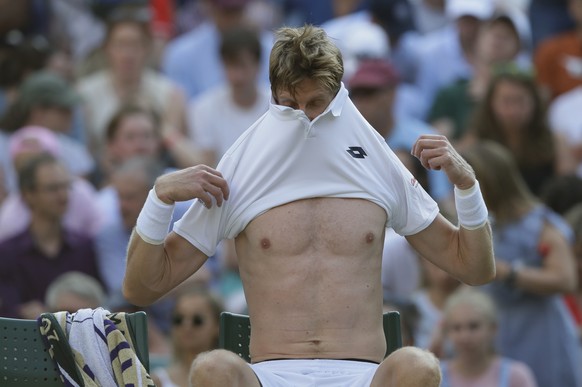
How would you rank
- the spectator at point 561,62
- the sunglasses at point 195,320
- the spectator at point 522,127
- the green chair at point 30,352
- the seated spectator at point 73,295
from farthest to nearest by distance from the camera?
the spectator at point 561,62 → the spectator at point 522,127 → the sunglasses at point 195,320 → the seated spectator at point 73,295 → the green chair at point 30,352

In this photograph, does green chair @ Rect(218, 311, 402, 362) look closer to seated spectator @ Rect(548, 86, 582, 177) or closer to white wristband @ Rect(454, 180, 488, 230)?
white wristband @ Rect(454, 180, 488, 230)

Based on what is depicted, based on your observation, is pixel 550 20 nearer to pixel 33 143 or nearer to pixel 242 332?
pixel 33 143

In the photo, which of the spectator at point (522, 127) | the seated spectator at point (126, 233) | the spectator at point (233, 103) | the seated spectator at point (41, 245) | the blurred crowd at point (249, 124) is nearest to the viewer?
the blurred crowd at point (249, 124)

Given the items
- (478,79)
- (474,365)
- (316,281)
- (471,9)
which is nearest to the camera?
(316,281)

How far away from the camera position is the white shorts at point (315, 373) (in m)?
6.11

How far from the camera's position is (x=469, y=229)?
6473mm

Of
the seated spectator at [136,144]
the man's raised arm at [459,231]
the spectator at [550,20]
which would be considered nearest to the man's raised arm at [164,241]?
the man's raised arm at [459,231]

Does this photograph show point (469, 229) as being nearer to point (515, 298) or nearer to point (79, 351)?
point (79, 351)

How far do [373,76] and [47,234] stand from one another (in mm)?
2637

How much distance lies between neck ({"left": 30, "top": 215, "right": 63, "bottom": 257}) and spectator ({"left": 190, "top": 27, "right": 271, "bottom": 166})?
1.95 meters

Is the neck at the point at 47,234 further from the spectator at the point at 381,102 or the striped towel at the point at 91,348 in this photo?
the striped towel at the point at 91,348

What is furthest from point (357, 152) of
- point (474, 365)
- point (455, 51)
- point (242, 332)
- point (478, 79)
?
point (455, 51)

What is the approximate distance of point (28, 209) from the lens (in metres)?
10.2

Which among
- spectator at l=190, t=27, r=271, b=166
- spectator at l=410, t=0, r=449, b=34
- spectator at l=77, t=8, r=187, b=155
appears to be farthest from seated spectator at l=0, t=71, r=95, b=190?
spectator at l=410, t=0, r=449, b=34
